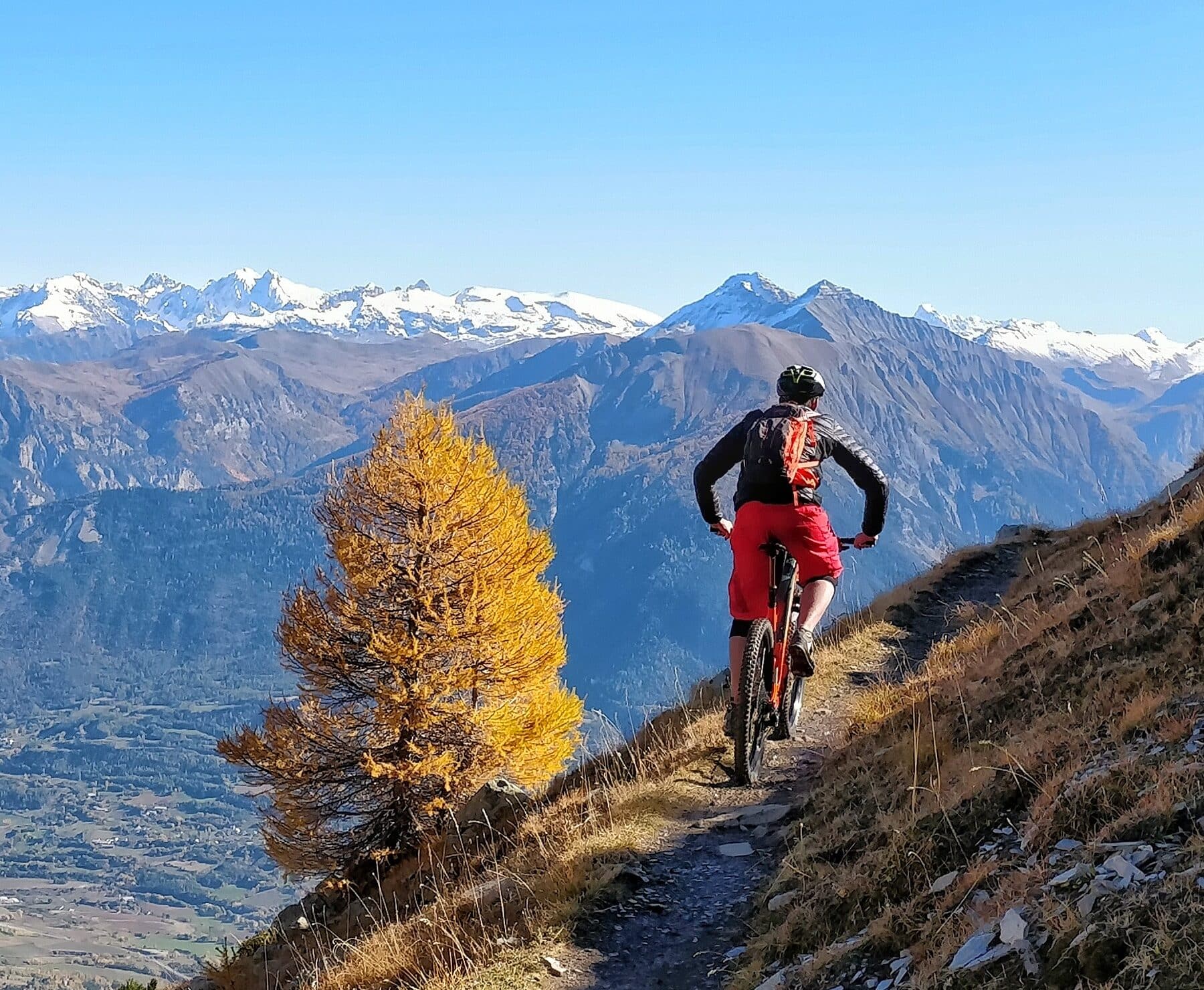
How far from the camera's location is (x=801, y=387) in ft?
28.6

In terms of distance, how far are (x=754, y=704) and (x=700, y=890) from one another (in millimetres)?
1798

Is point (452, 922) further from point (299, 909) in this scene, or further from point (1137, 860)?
point (299, 909)

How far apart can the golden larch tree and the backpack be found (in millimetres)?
15479

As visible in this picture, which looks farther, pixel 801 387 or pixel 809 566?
pixel 801 387

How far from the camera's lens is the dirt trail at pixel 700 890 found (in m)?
6.13

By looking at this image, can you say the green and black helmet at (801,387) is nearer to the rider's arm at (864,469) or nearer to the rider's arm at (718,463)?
the rider's arm at (864,469)

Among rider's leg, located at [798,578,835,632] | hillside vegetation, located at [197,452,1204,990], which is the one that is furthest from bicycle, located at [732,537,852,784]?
hillside vegetation, located at [197,452,1204,990]

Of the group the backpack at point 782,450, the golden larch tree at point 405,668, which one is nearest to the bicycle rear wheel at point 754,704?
the backpack at point 782,450

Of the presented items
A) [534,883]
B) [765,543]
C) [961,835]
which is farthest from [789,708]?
[961,835]

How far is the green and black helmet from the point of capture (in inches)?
343

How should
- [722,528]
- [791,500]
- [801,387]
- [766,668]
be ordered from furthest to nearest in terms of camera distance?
[722,528] < [801,387] < [766,668] < [791,500]

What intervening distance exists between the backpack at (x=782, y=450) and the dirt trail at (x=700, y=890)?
2670 mm

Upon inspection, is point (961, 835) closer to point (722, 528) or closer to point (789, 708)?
point (722, 528)

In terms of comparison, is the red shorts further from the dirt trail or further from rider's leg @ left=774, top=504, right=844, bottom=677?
the dirt trail
